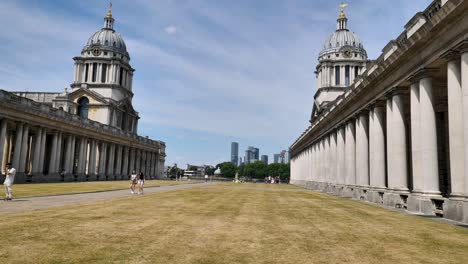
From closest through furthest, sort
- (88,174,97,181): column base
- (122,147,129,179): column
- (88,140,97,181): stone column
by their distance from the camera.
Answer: (88,174,97,181): column base
(88,140,97,181): stone column
(122,147,129,179): column

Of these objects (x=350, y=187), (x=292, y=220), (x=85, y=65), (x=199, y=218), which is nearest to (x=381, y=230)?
(x=292, y=220)

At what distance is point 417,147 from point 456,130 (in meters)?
4.99

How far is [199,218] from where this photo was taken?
15.6 metres

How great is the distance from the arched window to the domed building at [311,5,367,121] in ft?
211

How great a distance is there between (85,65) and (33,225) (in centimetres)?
10745

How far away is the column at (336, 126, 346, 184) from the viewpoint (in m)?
44.2

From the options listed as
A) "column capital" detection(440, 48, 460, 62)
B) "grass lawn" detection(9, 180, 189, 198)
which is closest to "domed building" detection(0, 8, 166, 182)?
"grass lawn" detection(9, 180, 189, 198)

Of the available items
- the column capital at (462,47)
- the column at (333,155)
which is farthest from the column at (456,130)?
the column at (333,155)

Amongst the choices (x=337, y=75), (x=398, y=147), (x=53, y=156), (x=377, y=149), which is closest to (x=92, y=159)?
(x=53, y=156)

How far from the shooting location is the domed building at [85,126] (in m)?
53.0

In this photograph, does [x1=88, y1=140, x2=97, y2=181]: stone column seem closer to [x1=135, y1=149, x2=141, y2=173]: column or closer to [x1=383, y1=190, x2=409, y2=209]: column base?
[x1=135, y1=149, x2=141, y2=173]: column

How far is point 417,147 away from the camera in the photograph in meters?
23.5

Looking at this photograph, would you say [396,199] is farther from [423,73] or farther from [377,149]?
[423,73]

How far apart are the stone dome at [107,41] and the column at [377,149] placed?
317 feet
